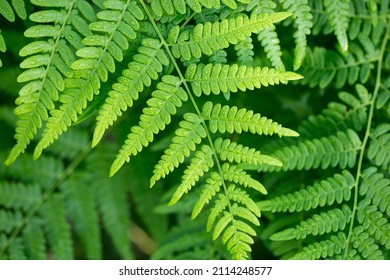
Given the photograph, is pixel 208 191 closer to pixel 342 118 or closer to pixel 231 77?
pixel 231 77

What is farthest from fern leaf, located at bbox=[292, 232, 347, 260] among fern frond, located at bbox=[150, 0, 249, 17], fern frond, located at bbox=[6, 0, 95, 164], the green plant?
fern frond, located at bbox=[6, 0, 95, 164]

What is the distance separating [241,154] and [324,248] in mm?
459

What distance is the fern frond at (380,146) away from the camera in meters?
1.83

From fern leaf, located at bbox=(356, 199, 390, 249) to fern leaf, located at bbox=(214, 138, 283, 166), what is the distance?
1.34 ft

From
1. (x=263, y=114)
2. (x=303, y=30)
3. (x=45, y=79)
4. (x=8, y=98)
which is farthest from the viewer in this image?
(x=8, y=98)

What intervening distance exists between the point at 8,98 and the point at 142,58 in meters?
1.63

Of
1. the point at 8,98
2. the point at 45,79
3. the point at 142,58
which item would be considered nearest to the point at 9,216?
the point at 8,98

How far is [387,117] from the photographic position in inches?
78.4

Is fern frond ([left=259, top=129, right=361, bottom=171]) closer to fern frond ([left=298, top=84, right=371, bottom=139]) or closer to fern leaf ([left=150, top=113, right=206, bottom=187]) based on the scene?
fern frond ([left=298, top=84, right=371, bottom=139])

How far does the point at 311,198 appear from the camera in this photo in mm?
1740

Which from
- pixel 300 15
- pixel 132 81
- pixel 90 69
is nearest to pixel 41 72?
pixel 90 69

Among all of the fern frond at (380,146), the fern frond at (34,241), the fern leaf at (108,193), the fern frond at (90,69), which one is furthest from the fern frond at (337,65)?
the fern frond at (34,241)

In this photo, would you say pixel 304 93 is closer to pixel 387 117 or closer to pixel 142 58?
pixel 387 117

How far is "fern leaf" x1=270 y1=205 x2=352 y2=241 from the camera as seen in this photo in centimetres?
167
